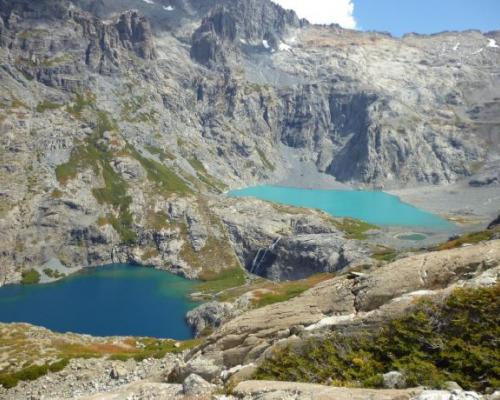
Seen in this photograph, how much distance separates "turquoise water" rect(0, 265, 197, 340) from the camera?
136 metres

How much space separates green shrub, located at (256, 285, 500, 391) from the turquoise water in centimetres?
11051

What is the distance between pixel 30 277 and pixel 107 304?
51517 millimetres

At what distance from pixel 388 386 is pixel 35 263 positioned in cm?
20450

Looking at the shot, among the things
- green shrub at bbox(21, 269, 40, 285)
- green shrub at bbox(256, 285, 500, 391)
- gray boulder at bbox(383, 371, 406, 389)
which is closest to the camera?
green shrub at bbox(256, 285, 500, 391)

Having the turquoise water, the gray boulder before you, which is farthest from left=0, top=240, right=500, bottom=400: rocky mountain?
the turquoise water

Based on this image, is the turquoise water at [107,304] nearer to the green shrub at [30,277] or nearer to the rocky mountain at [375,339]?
the green shrub at [30,277]

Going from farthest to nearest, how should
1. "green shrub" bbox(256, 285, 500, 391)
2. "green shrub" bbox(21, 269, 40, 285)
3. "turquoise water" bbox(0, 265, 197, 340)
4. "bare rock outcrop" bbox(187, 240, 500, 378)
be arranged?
"green shrub" bbox(21, 269, 40, 285)
"turquoise water" bbox(0, 265, 197, 340)
"bare rock outcrop" bbox(187, 240, 500, 378)
"green shrub" bbox(256, 285, 500, 391)

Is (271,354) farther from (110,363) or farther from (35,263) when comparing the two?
(35,263)

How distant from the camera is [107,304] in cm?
15612

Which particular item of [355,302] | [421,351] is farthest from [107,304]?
[421,351]

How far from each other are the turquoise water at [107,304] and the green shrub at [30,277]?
371 centimetres

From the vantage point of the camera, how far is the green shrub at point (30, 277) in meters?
185

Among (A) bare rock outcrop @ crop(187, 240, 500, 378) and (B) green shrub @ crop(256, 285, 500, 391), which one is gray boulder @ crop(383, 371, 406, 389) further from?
(A) bare rock outcrop @ crop(187, 240, 500, 378)

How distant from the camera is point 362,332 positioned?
72.7 ft
